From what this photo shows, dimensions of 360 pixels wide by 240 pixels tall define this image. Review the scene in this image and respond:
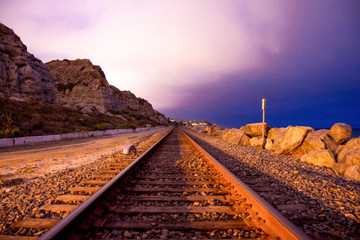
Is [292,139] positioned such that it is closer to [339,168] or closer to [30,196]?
[339,168]

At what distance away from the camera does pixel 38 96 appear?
95.7ft

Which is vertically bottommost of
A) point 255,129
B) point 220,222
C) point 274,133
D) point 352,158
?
point 220,222

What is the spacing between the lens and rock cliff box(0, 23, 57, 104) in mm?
26631

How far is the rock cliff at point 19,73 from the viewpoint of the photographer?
26631 millimetres

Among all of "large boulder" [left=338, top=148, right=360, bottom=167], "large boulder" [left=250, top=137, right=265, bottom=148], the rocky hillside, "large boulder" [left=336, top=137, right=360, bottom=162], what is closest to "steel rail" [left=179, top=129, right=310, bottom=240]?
"large boulder" [left=338, top=148, right=360, bottom=167]

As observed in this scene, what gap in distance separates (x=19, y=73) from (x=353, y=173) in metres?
38.9

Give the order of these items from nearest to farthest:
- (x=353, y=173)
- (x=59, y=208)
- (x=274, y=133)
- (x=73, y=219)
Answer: (x=73, y=219), (x=59, y=208), (x=353, y=173), (x=274, y=133)

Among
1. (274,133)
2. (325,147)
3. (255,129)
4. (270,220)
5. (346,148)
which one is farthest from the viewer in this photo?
(255,129)

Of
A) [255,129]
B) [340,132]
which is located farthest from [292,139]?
[255,129]

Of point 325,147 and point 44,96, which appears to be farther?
point 44,96

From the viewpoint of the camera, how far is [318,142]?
6.61 metres

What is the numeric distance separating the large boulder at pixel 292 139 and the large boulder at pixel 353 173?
265 cm

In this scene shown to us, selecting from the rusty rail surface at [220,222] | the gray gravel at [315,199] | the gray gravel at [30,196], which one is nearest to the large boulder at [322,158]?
the gray gravel at [315,199]

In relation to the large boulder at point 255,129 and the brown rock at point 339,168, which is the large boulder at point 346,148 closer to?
the brown rock at point 339,168
